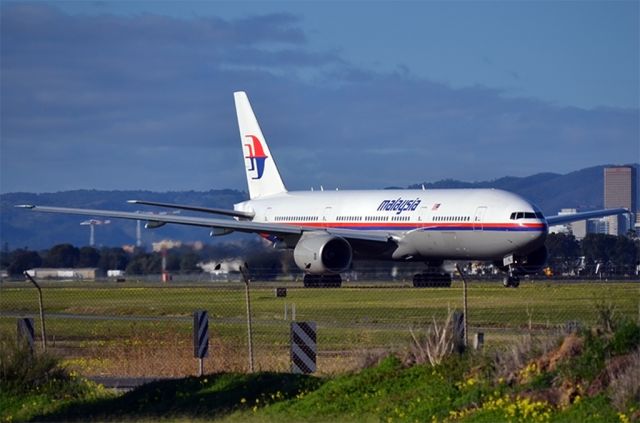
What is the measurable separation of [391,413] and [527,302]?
18968 mm

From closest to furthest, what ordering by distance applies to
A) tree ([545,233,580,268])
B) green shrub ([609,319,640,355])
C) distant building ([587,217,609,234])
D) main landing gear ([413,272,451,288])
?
green shrub ([609,319,640,355])
main landing gear ([413,272,451,288])
tree ([545,233,580,268])
distant building ([587,217,609,234])

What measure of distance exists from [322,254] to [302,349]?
28194 mm

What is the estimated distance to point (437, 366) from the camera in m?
15.9

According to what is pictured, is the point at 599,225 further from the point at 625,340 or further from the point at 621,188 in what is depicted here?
the point at 625,340

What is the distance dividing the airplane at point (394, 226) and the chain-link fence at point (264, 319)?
2084 millimetres

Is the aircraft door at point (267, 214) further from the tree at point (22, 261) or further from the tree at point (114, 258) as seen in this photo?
the tree at point (22, 261)

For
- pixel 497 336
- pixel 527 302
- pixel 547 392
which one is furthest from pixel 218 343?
pixel 547 392

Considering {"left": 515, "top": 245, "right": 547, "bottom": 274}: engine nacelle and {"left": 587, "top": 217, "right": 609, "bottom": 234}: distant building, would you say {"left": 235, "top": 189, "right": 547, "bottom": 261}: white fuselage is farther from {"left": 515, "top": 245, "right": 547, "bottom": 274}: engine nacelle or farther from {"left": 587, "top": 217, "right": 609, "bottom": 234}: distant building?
{"left": 587, "top": 217, "right": 609, "bottom": 234}: distant building

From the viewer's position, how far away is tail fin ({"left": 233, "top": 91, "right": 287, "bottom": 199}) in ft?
201

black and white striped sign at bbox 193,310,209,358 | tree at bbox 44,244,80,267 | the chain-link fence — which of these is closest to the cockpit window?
the chain-link fence

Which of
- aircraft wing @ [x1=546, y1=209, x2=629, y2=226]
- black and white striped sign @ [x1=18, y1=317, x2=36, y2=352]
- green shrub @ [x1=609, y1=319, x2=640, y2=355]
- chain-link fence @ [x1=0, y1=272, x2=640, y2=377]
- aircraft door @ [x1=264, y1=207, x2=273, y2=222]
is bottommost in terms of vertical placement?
chain-link fence @ [x1=0, y1=272, x2=640, y2=377]

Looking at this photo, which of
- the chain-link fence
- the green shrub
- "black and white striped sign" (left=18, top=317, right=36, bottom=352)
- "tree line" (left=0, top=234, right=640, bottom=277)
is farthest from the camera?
"tree line" (left=0, top=234, right=640, bottom=277)

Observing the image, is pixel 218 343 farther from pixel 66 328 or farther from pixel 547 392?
pixel 547 392

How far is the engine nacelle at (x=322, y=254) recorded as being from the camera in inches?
1860
